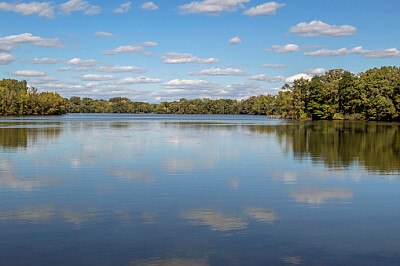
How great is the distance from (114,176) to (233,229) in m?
10.5

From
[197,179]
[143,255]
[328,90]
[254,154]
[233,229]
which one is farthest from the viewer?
[328,90]

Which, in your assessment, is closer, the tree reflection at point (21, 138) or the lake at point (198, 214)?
the lake at point (198, 214)

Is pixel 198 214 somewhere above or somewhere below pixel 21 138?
below

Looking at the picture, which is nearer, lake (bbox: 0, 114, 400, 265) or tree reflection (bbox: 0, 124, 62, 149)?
lake (bbox: 0, 114, 400, 265)

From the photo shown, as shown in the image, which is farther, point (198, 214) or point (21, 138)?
point (21, 138)

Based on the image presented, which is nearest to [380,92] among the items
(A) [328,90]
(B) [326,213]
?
(A) [328,90]

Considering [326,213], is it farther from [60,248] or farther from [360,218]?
[60,248]

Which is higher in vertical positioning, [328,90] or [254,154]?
[328,90]

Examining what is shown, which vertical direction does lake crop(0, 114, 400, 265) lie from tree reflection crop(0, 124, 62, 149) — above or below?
below

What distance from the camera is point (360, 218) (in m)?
12.2

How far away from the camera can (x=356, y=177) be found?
65.8 feet

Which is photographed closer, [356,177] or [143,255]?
[143,255]

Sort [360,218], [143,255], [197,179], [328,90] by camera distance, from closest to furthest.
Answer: [143,255] → [360,218] → [197,179] → [328,90]

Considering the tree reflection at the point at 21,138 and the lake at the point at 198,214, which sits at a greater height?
the tree reflection at the point at 21,138
